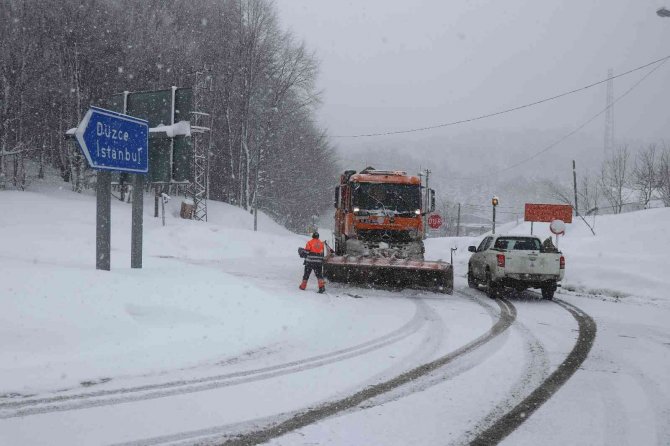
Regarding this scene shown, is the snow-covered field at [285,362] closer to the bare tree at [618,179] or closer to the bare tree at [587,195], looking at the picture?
the bare tree at [587,195]

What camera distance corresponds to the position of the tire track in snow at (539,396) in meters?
4.39

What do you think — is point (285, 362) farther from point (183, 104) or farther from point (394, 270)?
point (394, 270)

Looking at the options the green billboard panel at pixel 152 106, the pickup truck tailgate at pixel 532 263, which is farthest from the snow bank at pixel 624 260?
the green billboard panel at pixel 152 106

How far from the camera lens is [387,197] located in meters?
16.1

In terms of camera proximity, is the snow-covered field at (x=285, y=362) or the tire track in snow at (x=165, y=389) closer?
the snow-covered field at (x=285, y=362)

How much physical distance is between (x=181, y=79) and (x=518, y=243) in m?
27.2

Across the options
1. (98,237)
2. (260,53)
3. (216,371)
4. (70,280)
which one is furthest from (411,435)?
(260,53)

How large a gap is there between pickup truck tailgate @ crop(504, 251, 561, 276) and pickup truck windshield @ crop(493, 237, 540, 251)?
3.82 ft

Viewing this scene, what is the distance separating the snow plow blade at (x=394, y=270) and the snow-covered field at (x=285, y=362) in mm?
574

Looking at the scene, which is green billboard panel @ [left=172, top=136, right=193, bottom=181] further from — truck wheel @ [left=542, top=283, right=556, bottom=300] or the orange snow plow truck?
truck wheel @ [left=542, top=283, right=556, bottom=300]

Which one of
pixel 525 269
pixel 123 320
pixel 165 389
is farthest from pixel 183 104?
pixel 525 269

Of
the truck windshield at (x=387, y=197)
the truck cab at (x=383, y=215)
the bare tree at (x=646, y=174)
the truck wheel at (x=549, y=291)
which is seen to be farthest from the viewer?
the bare tree at (x=646, y=174)

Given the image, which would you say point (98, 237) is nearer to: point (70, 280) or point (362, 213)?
point (70, 280)

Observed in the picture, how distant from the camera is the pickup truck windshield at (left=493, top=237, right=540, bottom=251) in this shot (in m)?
15.0
